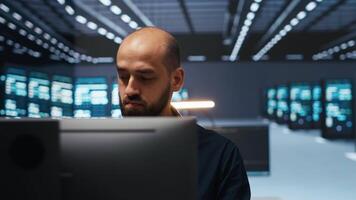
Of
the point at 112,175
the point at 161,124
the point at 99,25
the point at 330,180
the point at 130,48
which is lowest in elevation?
the point at 330,180

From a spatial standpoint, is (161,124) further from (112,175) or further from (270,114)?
(270,114)

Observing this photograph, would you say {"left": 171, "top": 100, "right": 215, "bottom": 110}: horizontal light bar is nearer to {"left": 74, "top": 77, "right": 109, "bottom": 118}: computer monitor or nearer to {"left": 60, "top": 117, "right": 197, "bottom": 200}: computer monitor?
{"left": 74, "top": 77, "right": 109, "bottom": 118}: computer monitor

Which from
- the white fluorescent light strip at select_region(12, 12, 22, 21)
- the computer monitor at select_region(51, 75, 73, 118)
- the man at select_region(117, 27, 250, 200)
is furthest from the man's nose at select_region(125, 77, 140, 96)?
the white fluorescent light strip at select_region(12, 12, 22, 21)

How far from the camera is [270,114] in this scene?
24891mm

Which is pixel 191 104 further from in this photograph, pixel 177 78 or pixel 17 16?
pixel 17 16

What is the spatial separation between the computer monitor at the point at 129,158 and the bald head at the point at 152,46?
34 cm

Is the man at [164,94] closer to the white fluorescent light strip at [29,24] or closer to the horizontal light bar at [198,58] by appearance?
the white fluorescent light strip at [29,24]

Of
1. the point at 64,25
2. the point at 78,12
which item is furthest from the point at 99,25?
the point at 64,25

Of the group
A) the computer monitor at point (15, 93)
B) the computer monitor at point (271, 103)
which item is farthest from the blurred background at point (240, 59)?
the computer monitor at point (271, 103)

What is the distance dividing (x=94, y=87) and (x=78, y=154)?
693 cm

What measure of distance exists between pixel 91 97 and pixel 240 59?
12685 mm

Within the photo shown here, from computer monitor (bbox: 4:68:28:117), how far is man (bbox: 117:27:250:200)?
14.6ft

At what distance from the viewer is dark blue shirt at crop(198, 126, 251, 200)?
1573mm

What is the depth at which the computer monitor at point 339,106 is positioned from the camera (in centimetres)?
1266
